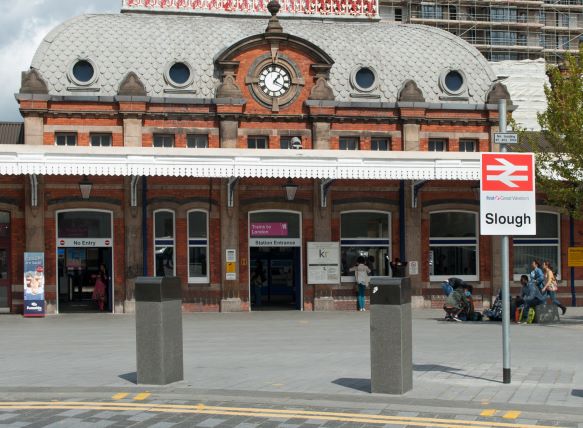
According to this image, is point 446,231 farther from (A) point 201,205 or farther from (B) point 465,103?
(A) point 201,205

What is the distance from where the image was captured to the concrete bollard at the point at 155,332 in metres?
12.2

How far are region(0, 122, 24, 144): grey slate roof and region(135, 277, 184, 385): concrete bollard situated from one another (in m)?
22.3

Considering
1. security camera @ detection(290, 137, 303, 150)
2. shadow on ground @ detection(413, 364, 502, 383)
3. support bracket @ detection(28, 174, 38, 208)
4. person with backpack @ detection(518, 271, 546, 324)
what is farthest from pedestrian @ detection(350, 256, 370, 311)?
shadow on ground @ detection(413, 364, 502, 383)

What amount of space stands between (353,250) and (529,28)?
64.2 metres

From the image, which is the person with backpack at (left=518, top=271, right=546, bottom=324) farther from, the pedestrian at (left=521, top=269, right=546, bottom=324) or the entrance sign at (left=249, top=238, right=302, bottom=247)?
the entrance sign at (left=249, top=238, right=302, bottom=247)

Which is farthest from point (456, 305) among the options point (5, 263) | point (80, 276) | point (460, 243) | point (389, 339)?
point (5, 263)

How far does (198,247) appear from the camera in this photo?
1190 inches

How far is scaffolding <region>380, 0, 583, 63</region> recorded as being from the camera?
86438mm

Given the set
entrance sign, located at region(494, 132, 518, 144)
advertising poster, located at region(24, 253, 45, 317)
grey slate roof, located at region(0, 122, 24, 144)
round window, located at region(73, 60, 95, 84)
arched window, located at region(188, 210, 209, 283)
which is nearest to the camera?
entrance sign, located at region(494, 132, 518, 144)

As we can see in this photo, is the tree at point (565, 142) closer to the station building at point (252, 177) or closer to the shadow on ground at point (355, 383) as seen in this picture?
the station building at point (252, 177)

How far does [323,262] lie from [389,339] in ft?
62.8

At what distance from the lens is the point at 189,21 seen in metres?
34.4

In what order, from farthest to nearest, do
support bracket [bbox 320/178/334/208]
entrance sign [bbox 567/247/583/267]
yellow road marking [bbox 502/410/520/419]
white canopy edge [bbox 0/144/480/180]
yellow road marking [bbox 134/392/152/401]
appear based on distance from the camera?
entrance sign [bbox 567/247/583/267] → support bracket [bbox 320/178/334/208] → white canopy edge [bbox 0/144/480/180] → yellow road marking [bbox 134/392/152/401] → yellow road marking [bbox 502/410/520/419]

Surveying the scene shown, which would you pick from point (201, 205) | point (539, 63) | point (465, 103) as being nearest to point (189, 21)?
point (201, 205)
